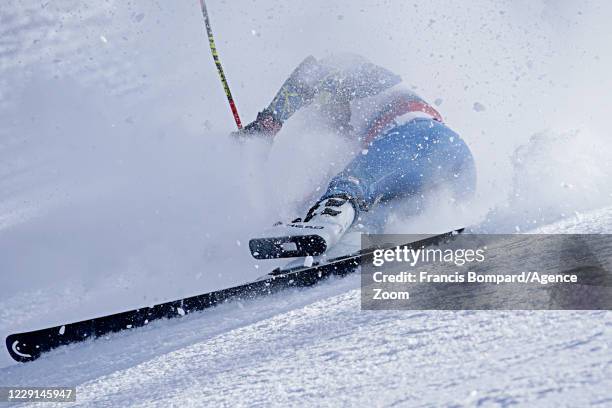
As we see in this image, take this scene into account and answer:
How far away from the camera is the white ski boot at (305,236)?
202 centimetres

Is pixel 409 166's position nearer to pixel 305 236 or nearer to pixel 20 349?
pixel 305 236

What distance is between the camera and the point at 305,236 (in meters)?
2.01

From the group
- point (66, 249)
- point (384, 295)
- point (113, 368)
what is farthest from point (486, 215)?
point (66, 249)

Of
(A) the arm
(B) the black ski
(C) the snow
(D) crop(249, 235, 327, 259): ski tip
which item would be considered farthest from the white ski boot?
(A) the arm

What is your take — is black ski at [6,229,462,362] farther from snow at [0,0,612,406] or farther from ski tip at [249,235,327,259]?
ski tip at [249,235,327,259]

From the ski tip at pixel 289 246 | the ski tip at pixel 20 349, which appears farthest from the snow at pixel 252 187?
the ski tip at pixel 289 246

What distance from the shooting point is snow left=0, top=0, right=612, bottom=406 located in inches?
36.0

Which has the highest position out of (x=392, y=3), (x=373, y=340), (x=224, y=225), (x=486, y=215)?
(x=392, y=3)

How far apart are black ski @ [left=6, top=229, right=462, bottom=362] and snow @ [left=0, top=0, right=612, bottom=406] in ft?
0.19

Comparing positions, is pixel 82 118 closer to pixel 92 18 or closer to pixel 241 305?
pixel 92 18

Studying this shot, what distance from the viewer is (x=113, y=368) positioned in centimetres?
142

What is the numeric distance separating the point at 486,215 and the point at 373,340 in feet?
4.93

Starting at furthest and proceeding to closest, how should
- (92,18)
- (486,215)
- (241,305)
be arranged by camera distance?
(92,18) → (486,215) → (241,305)

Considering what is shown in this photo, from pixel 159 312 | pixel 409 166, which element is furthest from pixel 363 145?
pixel 159 312
